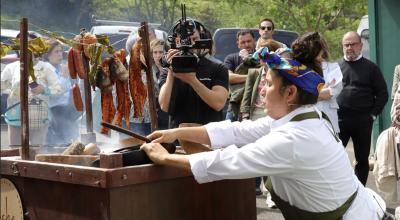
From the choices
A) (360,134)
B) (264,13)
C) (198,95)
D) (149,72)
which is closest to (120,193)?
(149,72)

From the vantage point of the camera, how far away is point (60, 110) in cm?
541

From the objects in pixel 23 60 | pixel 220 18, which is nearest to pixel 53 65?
pixel 23 60

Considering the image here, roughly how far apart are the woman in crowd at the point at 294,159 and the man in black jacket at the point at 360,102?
3705 millimetres

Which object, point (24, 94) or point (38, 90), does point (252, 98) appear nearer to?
point (38, 90)

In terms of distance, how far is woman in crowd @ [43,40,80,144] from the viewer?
425 cm

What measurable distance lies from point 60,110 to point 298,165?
3.15 metres

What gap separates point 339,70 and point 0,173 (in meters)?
3.84

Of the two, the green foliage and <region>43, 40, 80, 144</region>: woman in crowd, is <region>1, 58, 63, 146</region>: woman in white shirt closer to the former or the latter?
<region>43, 40, 80, 144</region>: woman in crowd

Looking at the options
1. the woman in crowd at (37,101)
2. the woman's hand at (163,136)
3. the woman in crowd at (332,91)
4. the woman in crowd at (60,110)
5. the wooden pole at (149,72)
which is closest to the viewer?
the woman's hand at (163,136)

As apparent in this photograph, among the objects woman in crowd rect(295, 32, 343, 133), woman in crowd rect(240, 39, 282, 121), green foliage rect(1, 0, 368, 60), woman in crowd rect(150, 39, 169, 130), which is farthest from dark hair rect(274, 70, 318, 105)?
green foliage rect(1, 0, 368, 60)

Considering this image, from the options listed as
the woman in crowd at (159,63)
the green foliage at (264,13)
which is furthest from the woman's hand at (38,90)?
the green foliage at (264,13)

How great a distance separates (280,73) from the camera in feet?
8.99

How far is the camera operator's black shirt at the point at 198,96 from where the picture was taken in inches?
171

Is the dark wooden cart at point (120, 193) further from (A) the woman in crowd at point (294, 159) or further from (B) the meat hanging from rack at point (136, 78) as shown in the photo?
(B) the meat hanging from rack at point (136, 78)
